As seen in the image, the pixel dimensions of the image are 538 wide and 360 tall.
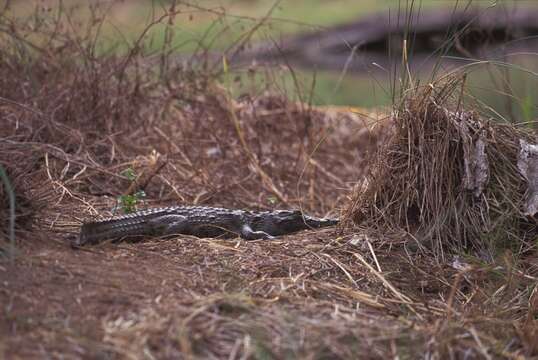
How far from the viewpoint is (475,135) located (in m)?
A: 3.50

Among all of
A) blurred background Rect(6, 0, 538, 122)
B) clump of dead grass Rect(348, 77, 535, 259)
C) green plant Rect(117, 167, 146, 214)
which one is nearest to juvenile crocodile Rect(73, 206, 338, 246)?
green plant Rect(117, 167, 146, 214)

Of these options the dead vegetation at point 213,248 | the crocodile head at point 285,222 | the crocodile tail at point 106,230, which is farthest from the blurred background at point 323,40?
the crocodile tail at point 106,230

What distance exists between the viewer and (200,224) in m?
3.74

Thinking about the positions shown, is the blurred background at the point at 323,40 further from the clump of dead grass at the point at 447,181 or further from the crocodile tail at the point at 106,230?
the crocodile tail at the point at 106,230

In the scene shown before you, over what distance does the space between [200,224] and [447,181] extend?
1124 mm

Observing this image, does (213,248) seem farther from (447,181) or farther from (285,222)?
(447,181)

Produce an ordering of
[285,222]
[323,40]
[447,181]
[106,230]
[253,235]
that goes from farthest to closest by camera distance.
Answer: [323,40] < [285,222] < [253,235] < [447,181] < [106,230]

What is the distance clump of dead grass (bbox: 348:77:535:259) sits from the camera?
3391mm

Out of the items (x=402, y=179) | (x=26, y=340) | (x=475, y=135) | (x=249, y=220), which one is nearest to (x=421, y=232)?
(x=402, y=179)

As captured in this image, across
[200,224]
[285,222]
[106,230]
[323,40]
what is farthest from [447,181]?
[323,40]

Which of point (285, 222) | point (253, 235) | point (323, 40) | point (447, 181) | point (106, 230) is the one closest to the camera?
point (106, 230)

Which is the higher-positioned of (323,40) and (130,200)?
(130,200)

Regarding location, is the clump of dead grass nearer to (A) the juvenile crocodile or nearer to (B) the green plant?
(A) the juvenile crocodile

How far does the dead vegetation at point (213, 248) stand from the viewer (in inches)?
95.9
